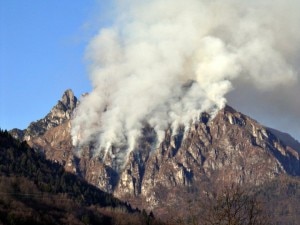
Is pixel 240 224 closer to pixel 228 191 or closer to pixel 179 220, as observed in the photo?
pixel 228 191

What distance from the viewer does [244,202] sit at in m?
66.2

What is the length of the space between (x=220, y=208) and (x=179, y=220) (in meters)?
9.76

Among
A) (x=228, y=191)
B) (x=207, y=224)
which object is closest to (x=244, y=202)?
(x=228, y=191)

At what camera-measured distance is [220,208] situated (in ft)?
223

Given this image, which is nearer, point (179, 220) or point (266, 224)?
point (266, 224)

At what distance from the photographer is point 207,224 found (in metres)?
75.9

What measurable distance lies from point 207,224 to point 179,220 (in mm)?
3638

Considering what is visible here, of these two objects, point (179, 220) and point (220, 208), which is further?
point (179, 220)

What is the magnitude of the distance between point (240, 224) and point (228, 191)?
401 cm

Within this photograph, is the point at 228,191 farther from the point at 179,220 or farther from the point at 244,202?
the point at 179,220

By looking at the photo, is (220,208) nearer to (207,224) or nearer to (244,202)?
(244,202)

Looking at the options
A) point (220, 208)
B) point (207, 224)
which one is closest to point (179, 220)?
point (207, 224)

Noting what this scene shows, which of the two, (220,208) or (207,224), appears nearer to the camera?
(220,208)

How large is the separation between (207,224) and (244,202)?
436 inches
